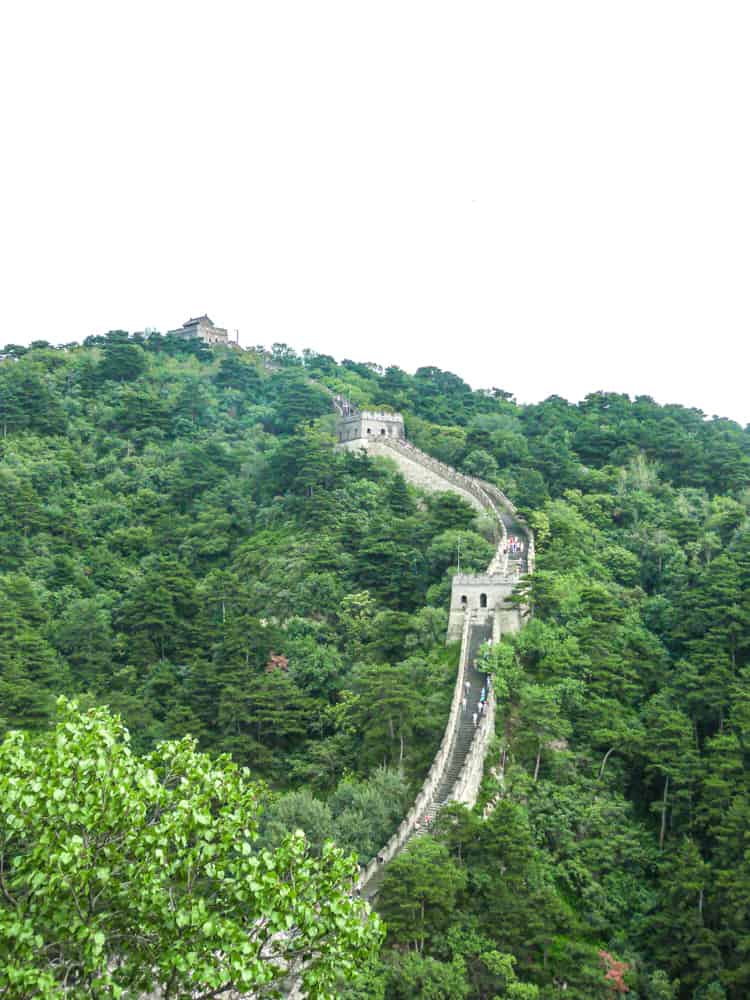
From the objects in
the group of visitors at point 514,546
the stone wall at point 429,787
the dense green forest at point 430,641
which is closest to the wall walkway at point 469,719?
the stone wall at point 429,787

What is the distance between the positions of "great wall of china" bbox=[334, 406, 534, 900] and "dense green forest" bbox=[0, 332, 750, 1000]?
867mm

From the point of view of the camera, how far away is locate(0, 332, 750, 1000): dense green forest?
2995 centimetres

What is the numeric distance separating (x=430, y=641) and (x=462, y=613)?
1.93 m

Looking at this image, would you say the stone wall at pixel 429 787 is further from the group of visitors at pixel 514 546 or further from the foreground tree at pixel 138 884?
the foreground tree at pixel 138 884

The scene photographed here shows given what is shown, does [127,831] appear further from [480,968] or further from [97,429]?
[97,429]

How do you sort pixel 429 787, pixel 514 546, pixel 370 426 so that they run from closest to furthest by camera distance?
pixel 429 787
pixel 514 546
pixel 370 426

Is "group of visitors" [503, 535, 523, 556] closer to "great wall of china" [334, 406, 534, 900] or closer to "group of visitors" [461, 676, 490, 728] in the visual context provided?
"great wall of china" [334, 406, 534, 900]

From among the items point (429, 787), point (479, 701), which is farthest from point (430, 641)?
point (429, 787)

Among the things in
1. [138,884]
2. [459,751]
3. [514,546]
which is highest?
[514,546]

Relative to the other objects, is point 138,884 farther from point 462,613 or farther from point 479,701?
point 462,613

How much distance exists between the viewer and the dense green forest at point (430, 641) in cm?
2995

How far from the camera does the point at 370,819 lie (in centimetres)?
3275

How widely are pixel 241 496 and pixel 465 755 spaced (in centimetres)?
3344

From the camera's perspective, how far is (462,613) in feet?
146
